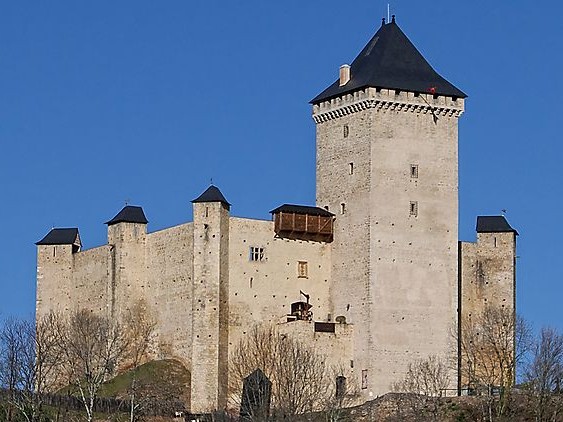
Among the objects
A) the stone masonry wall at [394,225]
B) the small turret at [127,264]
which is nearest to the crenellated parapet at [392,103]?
the stone masonry wall at [394,225]

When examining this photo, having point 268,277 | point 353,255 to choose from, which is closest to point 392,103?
point 353,255

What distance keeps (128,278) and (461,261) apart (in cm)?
1528

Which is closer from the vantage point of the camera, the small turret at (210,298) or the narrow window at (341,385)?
the small turret at (210,298)

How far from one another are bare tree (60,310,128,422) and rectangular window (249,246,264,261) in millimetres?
7370

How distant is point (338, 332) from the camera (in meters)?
88.9

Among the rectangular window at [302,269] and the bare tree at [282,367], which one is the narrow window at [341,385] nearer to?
the bare tree at [282,367]

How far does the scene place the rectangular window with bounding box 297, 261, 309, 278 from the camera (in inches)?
3593

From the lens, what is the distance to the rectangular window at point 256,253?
89938 mm

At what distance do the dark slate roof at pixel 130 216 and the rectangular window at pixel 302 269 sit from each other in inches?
314

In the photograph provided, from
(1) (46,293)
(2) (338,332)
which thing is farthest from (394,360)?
(1) (46,293)

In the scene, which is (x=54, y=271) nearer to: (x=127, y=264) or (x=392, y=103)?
(x=127, y=264)

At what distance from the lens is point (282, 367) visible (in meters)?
85.4

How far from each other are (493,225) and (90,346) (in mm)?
19383

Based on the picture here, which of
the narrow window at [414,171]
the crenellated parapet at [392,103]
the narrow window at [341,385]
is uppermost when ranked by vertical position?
the crenellated parapet at [392,103]
